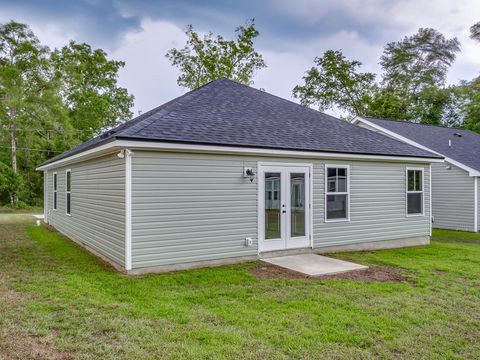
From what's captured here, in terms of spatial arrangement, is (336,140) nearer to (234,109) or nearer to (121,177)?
(234,109)

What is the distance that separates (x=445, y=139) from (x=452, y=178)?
10.8 feet

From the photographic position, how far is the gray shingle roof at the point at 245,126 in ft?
21.9

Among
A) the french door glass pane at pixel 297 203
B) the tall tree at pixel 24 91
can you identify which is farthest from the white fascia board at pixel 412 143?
the tall tree at pixel 24 91

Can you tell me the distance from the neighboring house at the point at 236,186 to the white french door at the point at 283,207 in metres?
0.02

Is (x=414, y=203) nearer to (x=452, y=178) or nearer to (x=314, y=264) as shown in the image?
(x=314, y=264)

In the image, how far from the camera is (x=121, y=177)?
20.9 feet

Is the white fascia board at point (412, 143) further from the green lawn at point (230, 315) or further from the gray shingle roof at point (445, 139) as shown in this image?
the green lawn at point (230, 315)

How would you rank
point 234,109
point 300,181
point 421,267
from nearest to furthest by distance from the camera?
1. point 421,267
2. point 300,181
3. point 234,109

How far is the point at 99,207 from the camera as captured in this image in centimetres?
772

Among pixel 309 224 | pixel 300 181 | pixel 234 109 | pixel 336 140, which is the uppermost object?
pixel 234 109

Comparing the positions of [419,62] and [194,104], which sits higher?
[419,62]

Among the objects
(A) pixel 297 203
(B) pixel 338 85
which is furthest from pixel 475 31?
(A) pixel 297 203

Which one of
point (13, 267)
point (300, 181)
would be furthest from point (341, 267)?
point (13, 267)

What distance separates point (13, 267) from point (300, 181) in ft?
19.1
